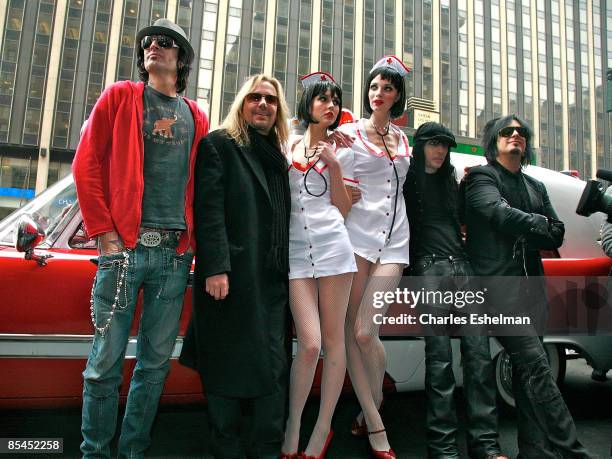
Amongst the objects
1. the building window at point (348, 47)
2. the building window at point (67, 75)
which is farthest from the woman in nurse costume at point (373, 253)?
the building window at point (348, 47)

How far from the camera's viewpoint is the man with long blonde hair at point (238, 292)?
2035 mm

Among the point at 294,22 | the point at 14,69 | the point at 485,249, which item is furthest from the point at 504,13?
the point at 485,249

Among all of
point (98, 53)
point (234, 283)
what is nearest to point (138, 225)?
point (234, 283)

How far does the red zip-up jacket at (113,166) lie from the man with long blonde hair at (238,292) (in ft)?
0.86

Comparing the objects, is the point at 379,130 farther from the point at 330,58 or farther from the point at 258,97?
the point at 330,58

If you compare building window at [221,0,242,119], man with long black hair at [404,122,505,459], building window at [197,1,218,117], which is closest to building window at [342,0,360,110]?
building window at [221,0,242,119]

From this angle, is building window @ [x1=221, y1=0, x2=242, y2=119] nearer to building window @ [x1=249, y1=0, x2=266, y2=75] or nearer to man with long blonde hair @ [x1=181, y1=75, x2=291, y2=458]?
building window @ [x1=249, y1=0, x2=266, y2=75]

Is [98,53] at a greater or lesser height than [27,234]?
greater

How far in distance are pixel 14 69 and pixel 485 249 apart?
2926 cm

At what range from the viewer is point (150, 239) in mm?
2092

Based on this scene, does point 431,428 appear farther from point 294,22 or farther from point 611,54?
point 611,54

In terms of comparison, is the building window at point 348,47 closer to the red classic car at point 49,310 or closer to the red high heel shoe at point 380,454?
the red classic car at point 49,310

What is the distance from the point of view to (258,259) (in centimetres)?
214

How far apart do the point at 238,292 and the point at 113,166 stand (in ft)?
2.63
